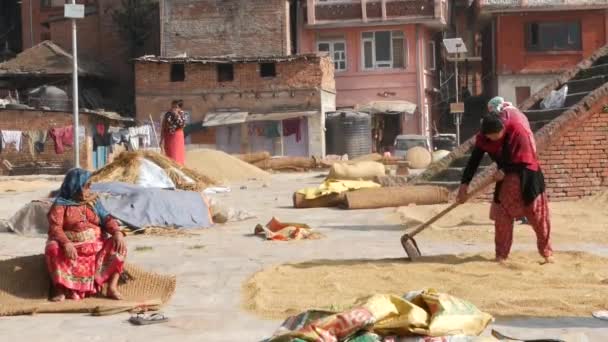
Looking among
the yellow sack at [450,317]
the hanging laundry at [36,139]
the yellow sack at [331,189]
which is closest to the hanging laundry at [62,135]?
Answer: the hanging laundry at [36,139]

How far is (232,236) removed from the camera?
12.2 metres

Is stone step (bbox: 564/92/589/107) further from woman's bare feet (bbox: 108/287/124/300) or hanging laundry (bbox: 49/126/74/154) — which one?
hanging laundry (bbox: 49/126/74/154)

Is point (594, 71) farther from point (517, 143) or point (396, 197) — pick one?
point (517, 143)

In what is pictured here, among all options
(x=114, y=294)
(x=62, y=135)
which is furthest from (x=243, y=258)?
(x=62, y=135)

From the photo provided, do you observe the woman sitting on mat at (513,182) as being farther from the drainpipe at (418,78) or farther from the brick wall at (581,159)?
the drainpipe at (418,78)

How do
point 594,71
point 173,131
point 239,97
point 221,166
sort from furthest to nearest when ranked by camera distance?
point 239,97
point 221,166
point 173,131
point 594,71

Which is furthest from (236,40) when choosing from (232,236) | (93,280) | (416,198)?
(93,280)

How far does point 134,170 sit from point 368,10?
2879 cm

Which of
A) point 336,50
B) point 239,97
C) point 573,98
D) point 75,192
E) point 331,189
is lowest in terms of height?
point 331,189

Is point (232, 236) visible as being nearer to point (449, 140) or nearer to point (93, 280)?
point (93, 280)

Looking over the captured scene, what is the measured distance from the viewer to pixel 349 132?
4038 cm

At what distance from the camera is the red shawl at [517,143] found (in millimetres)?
8836

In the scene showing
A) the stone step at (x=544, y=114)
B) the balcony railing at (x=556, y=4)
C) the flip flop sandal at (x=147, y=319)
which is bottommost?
the flip flop sandal at (x=147, y=319)

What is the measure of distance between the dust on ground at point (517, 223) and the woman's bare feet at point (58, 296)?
513 centimetres
